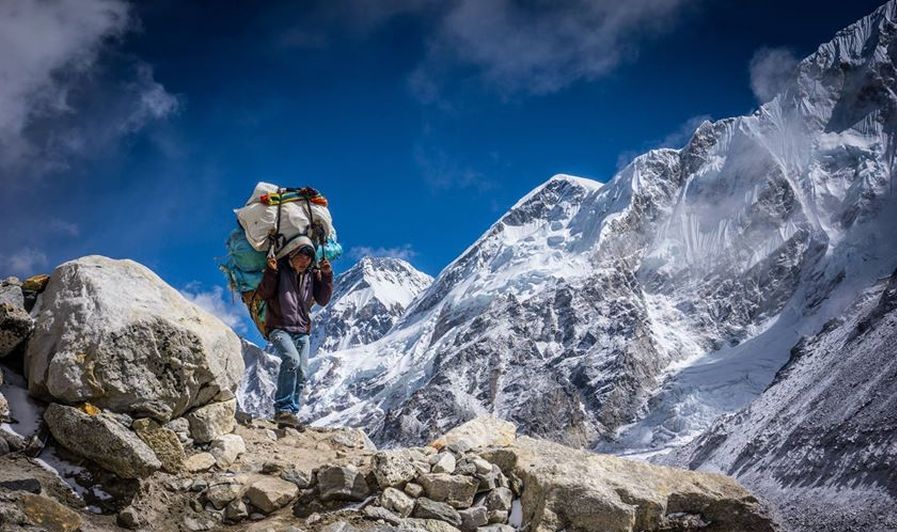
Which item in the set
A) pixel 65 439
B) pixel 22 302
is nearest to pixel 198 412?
pixel 65 439

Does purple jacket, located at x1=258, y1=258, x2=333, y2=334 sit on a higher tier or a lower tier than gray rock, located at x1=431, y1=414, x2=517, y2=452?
higher

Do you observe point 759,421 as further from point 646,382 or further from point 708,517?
point 646,382

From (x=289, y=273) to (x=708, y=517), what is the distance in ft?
17.5

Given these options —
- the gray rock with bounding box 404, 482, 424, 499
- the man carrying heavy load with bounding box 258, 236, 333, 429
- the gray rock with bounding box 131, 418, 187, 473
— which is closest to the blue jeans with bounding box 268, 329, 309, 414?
the man carrying heavy load with bounding box 258, 236, 333, 429

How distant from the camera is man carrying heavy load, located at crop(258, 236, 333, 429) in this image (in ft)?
26.0

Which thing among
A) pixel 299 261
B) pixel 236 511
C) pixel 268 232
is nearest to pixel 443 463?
pixel 236 511

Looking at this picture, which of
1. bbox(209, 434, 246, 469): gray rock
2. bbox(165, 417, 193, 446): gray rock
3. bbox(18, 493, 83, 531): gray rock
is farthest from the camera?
bbox(209, 434, 246, 469): gray rock

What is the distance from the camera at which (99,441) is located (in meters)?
5.08

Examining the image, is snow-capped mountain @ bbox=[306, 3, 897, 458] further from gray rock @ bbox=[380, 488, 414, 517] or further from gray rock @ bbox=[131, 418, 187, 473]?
gray rock @ bbox=[131, 418, 187, 473]

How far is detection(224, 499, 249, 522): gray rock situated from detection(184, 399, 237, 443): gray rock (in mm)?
1000

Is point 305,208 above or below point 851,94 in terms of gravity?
below

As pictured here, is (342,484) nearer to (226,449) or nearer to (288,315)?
(226,449)

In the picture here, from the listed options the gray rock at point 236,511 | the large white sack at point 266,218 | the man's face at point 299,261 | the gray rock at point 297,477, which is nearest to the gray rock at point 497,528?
the gray rock at point 297,477

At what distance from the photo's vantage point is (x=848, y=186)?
579 feet
